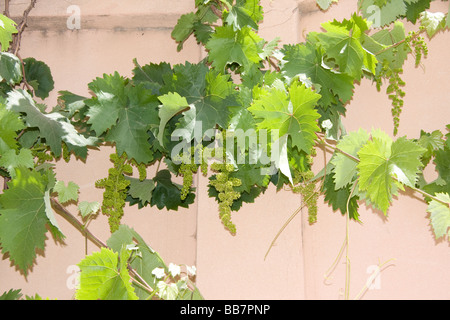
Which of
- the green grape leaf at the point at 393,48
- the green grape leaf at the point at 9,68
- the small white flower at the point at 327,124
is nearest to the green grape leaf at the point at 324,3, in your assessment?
the green grape leaf at the point at 393,48

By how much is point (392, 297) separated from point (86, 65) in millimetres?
1103

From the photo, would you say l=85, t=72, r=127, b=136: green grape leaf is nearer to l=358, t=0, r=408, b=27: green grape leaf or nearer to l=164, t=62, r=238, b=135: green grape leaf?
l=164, t=62, r=238, b=135: green grape leaf

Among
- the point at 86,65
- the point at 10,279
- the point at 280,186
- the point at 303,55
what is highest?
the point at 86,65

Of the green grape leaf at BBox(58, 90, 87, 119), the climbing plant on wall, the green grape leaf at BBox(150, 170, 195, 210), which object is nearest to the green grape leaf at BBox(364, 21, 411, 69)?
the climbing plant on wall

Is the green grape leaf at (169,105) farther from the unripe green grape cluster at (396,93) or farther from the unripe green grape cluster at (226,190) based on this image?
the unripe green grape cluster at (396,93)

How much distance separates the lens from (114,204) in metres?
1.27

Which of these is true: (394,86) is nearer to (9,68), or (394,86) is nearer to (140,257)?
(140,257)

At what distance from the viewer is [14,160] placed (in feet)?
3.97

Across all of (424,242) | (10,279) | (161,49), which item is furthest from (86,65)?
(424,242)

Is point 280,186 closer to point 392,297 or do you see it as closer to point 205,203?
point 205,203

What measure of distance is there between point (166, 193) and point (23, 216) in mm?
464

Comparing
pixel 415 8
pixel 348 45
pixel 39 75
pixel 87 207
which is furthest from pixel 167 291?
pixel 415 8

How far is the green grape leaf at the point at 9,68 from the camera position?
140 centimetres
